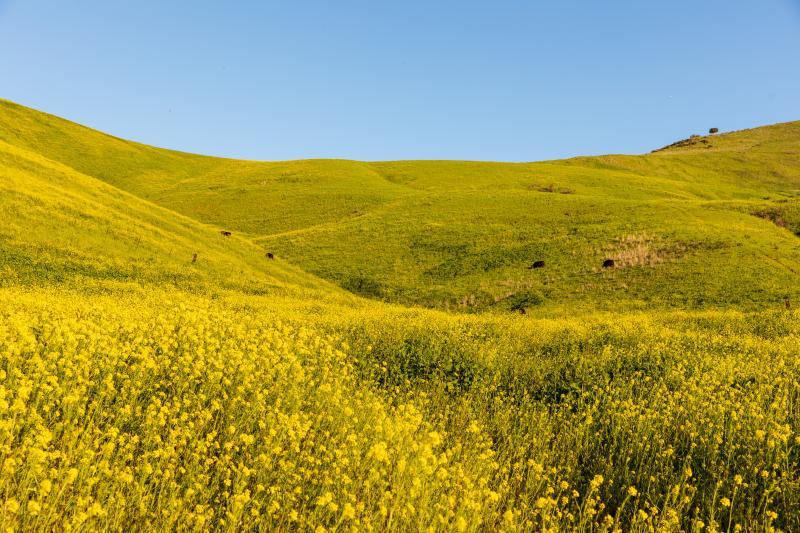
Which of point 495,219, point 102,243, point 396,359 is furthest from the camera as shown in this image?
point 495,219

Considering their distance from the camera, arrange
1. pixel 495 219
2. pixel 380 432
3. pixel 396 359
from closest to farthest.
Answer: pixel 380 432, pixel 396 359, pixel 495 219

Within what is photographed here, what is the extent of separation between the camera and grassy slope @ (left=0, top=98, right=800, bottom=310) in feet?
122

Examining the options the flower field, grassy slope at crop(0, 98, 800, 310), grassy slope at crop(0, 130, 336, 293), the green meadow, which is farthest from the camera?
grassy slope at crop(0, 98, 800, 310)

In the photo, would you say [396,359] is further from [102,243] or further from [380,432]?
[102,243]

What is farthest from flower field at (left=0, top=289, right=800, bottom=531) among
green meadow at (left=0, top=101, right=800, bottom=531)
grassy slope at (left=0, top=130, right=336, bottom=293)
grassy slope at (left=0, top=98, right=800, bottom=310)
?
grassy slope at (left=0, top=98, right=800, bottom=310)

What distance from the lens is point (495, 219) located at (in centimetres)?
5959

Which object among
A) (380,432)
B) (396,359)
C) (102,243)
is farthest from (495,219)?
(380,432)

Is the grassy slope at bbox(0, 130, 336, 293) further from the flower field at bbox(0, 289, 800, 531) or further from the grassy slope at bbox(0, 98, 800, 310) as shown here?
the flower field at bbox(0, 289, 800, 531)

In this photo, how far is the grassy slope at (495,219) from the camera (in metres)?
37.2

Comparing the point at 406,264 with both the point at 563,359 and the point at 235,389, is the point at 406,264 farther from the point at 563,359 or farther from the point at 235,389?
the point at 235,389

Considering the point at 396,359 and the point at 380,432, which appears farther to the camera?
the point at 396,359

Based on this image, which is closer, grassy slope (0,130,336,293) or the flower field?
the flower field

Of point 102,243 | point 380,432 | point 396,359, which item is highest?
point 102,243

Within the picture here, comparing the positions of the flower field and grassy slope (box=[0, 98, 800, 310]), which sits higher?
grassy slope (box=[0, 98, 800, 310])
